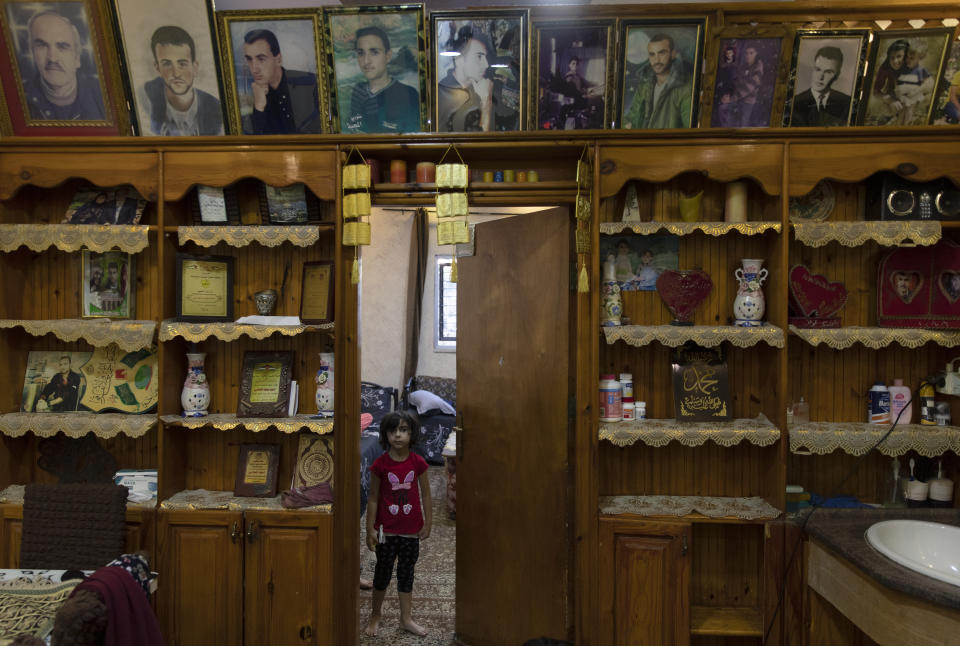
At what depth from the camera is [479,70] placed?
2.70 metres

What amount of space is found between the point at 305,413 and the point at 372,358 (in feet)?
13.0

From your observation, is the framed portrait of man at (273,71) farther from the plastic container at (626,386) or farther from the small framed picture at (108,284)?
the plastic container at (626,386)

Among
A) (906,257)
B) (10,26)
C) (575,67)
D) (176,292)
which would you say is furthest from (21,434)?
(906,257)

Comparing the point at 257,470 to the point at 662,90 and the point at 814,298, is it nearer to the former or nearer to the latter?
the point at 662,90

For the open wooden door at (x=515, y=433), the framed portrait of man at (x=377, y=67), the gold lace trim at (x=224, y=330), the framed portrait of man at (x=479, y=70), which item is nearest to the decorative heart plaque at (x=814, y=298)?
the open wooden door at (x=515, y=433)

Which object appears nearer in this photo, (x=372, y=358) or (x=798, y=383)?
(x=798, y=383)

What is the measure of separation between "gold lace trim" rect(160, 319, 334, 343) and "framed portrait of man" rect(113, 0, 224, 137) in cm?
86

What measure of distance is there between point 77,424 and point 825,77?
3.51 metres

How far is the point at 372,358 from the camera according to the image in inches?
272

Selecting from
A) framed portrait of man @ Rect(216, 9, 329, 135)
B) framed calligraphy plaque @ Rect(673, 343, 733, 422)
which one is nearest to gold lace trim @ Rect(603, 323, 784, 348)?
framed calligraphy plaque @ Rect(673, 343, 733, 422)

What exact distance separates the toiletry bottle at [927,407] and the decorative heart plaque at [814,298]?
0.48 m

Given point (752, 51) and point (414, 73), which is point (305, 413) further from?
point (752, 51)

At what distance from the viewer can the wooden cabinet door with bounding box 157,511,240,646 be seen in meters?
2.69

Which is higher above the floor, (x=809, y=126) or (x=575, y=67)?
(x=575, y=67)
